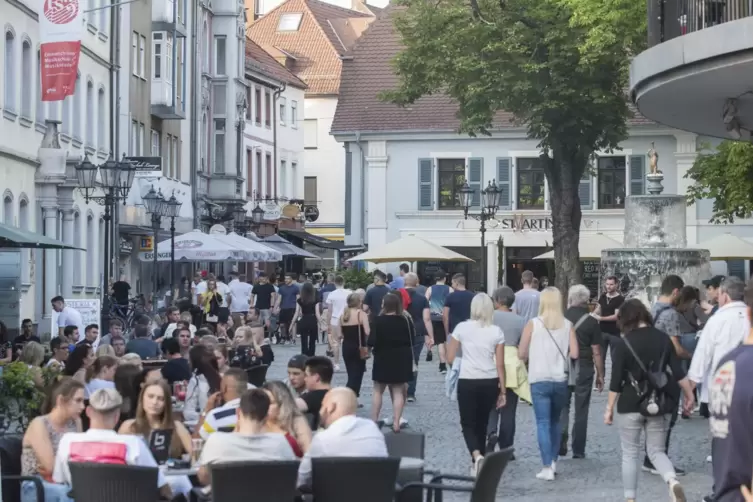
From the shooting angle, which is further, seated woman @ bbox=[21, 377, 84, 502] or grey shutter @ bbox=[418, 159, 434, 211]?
grey shutter @ bbox=[418, 159, 434, 211]

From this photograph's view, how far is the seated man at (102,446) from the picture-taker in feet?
32.4

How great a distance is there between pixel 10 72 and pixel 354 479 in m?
25.3

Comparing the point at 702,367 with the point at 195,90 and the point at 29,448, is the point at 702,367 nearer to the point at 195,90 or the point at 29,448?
the point at 29,448

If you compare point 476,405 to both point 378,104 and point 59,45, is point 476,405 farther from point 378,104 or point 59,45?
point 378,104

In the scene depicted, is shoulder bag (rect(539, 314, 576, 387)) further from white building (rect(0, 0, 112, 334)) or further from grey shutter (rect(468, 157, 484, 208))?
grey shutter (rect(468, 157, 484, 208))

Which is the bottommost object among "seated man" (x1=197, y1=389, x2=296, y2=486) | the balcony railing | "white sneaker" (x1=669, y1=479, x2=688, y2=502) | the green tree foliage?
"white sneaker" (x1=669, y1=479, x2=688, y2=502)

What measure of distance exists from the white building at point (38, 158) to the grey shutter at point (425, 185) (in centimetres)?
1640

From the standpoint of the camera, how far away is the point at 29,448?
10.5 metres

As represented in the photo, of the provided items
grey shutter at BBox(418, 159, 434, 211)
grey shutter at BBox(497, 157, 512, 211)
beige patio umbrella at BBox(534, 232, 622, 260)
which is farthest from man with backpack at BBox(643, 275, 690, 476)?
grey shutter at BBox(418, 159, 434, 211)

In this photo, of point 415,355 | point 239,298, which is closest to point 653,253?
point 415,355

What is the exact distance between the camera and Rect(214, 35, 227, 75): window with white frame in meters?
61.4

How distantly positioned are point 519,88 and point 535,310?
17.6 metres

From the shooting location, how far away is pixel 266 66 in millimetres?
72750

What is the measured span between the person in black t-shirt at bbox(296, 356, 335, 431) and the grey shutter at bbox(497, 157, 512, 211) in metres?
44.5
